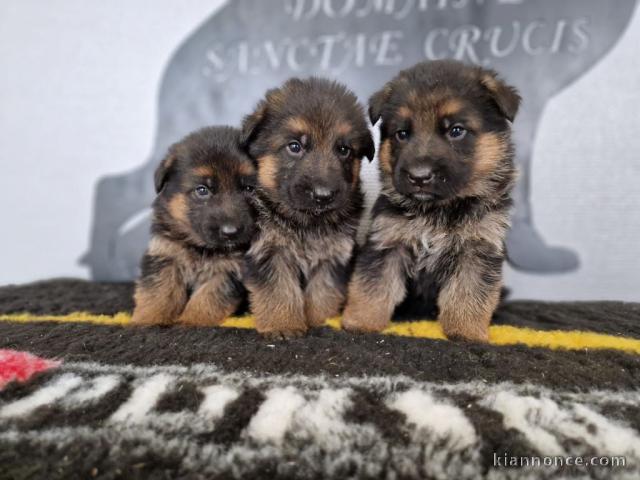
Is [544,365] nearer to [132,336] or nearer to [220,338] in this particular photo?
[220,338]

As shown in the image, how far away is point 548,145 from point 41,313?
446cm

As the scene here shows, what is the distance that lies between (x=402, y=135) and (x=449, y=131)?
26 centimetres

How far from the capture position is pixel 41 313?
336cm

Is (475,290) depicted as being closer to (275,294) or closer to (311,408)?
(275,294)

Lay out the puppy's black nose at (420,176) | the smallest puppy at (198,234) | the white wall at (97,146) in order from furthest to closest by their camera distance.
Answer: the white wall at (97,146) → the smallest puppy at (198,234) → the puppy's black nose at (420,176)

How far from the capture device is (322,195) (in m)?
2.49

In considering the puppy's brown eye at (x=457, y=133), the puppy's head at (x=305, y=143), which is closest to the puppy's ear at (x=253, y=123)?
the puppy's head at (x=305, y=143)

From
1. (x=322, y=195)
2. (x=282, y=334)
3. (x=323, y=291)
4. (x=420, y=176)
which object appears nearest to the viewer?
(x=420, y=176)

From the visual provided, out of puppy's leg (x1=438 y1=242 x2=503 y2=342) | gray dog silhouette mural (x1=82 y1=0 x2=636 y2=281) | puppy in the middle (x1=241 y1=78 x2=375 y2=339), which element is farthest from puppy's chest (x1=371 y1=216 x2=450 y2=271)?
gray dog silhouette mural (x1=82 y1=0 x2=636 y2=281)

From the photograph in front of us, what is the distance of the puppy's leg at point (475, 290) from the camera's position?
103 inches

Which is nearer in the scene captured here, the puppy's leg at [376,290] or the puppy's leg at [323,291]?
the puppy's leg at [376,290]

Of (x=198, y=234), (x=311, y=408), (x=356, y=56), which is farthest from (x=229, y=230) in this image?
(x=356, y=56)

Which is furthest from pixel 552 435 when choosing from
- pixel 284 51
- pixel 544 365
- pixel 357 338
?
pixel 284 51

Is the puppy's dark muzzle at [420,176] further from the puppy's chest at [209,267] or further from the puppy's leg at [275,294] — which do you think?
the puppy's chest at [209,267]
